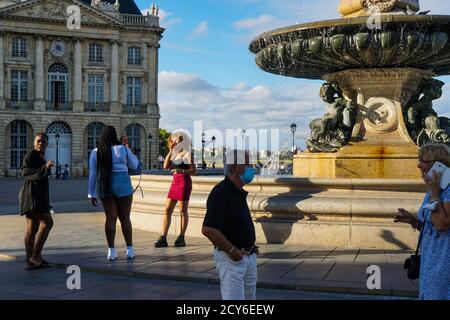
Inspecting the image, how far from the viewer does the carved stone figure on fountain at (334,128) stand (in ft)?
34.7

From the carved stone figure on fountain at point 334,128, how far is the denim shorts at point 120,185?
420cm

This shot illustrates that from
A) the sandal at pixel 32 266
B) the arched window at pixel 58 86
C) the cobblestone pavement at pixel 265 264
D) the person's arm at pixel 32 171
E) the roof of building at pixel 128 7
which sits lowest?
the sandal at pixel 32 266

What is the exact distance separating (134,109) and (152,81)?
147 inches

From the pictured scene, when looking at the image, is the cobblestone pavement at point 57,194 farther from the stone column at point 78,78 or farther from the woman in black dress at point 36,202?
the stone column at point 78,78

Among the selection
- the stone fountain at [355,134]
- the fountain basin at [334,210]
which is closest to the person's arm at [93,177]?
the stone fountain at [355,134]

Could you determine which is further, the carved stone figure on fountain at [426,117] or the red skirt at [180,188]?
the carved stone figure on fountain at [426,117]

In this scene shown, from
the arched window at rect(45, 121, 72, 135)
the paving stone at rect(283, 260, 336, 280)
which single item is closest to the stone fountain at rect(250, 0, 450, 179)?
the paving stone at rect(283, 260, 336, 280)

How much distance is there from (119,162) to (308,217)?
2860 mm

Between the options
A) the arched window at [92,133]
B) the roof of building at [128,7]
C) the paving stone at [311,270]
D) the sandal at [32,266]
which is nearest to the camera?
the paving stone at [311,270]

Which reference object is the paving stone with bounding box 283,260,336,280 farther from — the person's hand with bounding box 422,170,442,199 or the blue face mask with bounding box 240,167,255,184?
the person's hand with bounding box 422,170,442,199

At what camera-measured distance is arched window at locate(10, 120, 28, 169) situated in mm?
61062
